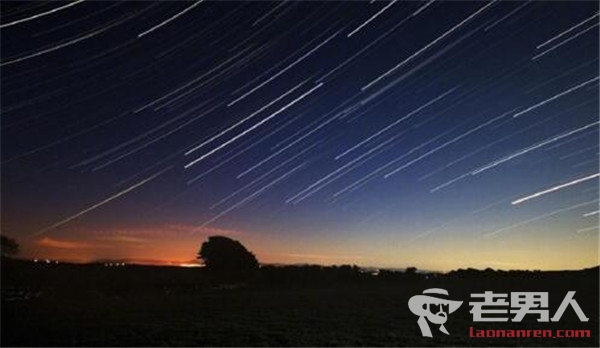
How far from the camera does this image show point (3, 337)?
23.3m

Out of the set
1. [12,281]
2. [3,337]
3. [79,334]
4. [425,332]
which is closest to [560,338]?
[425,332]

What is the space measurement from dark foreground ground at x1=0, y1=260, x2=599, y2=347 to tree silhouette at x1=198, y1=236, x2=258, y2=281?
14269 millimetres

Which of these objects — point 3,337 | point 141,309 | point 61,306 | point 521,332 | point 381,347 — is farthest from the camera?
point 61,306

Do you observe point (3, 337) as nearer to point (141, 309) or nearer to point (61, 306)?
point (141, 309)

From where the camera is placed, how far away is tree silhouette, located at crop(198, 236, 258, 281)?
6562 cm

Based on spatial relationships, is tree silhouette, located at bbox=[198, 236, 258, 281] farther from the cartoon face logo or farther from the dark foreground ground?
the cartoon face logo

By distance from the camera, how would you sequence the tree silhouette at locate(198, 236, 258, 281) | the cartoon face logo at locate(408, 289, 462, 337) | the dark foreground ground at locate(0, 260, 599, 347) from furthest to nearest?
the tree silhouette at locate(198, 236, 258, 281) → the cartoon face logo at locate(408, 289, 462, 337) → the dark foreground ground at locate(0, 260, 599, 347)

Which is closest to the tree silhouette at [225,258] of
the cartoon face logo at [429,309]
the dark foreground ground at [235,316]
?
the dark foreground ground at [235,316]

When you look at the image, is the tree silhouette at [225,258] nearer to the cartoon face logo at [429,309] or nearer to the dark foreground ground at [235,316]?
the dark foreground ground at [235,316]

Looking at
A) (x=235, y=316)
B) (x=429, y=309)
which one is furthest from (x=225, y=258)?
(x=429, y=309)

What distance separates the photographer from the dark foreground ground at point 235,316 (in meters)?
21.5

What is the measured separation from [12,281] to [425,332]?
34.9 metres

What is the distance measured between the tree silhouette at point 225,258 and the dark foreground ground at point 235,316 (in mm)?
14269

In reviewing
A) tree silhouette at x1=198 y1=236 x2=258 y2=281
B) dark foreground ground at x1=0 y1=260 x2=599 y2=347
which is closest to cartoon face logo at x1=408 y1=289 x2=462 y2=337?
dark foreground ground at x1=0 y1=260 x2=599 y2=347
